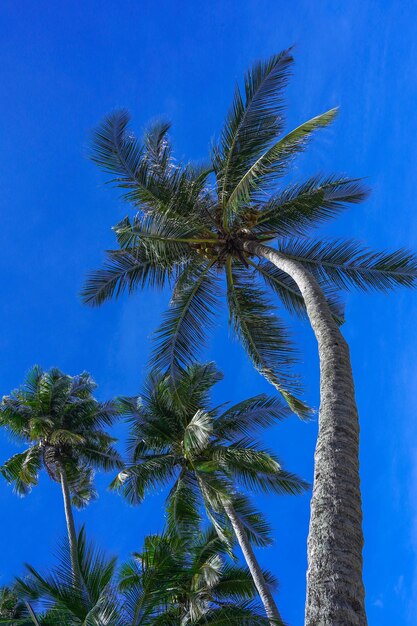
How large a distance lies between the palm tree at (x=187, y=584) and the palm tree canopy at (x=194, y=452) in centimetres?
108

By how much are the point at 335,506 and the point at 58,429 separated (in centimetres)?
1887

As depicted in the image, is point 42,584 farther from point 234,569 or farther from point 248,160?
point 234,569

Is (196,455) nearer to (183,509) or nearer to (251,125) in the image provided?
(183,509)

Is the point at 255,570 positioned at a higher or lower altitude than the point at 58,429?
lower

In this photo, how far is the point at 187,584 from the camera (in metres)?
16.3

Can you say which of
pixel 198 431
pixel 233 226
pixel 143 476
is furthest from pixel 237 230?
pixel 143 476

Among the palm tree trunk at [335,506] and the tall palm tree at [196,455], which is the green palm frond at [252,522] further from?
the palm tree trunk at [335,506]

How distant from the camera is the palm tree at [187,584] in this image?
10109 mm

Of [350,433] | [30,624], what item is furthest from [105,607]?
[350,433]

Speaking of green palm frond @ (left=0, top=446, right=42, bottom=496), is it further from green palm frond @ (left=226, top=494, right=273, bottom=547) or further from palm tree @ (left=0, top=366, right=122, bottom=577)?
green palm frond @ (left=226, top=494, right=273, bottom=547)

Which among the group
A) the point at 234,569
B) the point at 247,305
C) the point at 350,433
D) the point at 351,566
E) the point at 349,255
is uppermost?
the point at 349,255

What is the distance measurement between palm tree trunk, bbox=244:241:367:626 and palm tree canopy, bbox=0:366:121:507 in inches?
637

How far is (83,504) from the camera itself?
27312 millimetres

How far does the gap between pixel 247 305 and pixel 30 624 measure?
742cm
